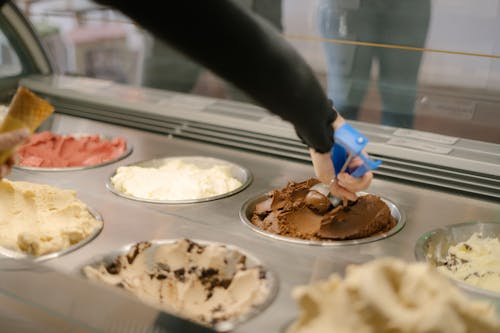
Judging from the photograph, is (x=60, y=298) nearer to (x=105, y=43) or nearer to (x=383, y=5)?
(x=383, y=5)

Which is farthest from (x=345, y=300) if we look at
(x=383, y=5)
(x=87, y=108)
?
(x=87, y=108)

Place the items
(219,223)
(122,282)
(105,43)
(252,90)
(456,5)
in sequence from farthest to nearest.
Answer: (105,43) < (456,5) < (219,223) < (122,282) < (252,90)

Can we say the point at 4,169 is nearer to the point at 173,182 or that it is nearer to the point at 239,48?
the point at 239,48

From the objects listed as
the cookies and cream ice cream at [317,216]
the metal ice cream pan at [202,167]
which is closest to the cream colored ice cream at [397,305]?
the cookies and cream ice cream at [317,216]

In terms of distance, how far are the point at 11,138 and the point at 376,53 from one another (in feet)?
4.87

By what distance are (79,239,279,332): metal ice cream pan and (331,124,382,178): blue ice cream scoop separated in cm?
32

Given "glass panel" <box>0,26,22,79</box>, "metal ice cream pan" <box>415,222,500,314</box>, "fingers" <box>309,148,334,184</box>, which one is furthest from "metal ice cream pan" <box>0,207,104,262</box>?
"glass panel" <box>0,26,22,79</box>

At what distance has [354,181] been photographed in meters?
1.38

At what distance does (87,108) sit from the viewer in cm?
258

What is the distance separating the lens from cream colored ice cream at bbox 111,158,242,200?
1827 millimetres

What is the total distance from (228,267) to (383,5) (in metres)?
1.29

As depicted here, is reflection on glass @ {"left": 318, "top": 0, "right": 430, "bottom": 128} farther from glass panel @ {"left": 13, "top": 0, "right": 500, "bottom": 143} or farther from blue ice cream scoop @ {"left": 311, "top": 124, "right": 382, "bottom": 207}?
blue ice cream scoop @ {"left": 311, "top": 124, "right": 382, "bottom": 207}

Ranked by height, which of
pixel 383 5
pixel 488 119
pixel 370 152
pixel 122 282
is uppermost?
pixel 383 5

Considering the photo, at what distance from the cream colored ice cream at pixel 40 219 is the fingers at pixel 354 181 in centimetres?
72
